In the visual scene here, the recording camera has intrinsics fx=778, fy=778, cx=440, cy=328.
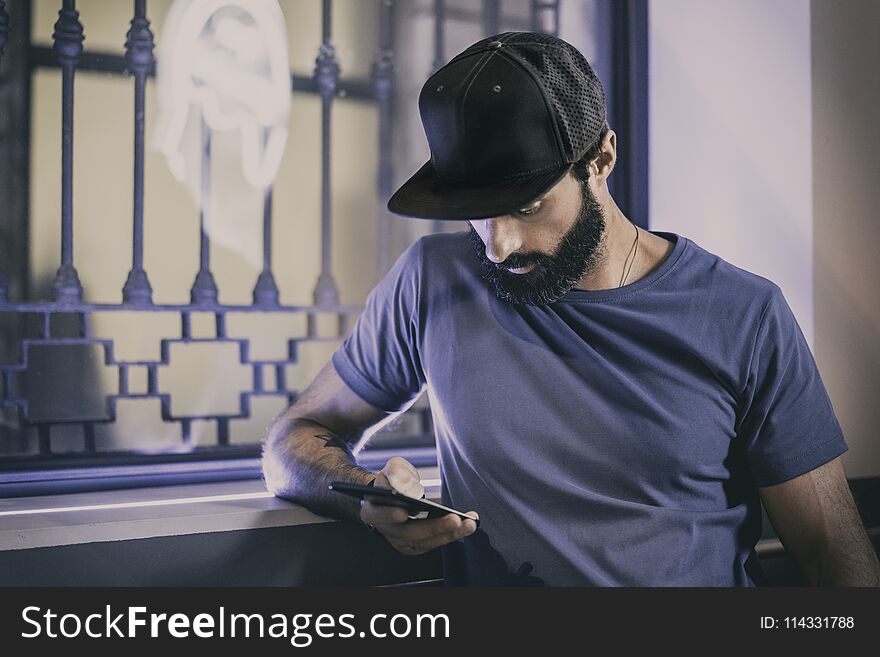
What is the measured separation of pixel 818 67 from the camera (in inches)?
72.4

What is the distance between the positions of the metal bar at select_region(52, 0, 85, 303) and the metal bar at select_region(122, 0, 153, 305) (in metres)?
0.09

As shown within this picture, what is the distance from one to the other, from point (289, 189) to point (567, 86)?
0.85m

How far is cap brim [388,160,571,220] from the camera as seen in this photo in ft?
3.40

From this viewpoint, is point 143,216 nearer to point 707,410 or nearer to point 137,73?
point 137,73

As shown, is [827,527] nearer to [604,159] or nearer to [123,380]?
[604,159]

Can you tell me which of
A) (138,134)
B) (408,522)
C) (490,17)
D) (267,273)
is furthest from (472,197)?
(490,17)

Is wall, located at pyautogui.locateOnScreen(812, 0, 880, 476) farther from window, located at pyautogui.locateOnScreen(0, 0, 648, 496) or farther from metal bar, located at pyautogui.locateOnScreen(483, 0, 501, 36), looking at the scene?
metal bar, located at pyautogui.locateOnScreen(483, 0, 501, 36)

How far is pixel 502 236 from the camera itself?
1.16 m

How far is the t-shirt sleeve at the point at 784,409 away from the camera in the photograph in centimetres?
119

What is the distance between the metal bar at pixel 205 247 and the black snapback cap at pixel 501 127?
2.11ft

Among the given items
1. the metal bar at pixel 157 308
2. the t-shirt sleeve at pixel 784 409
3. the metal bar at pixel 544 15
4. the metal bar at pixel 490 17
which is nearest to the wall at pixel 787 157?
the metal bar at pixel 544 15

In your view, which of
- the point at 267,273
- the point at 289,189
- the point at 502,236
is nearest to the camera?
the point at 502,236

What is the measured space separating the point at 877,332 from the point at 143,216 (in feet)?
5.63

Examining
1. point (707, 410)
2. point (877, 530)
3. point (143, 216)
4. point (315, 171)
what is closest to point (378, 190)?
point (315, 171)
